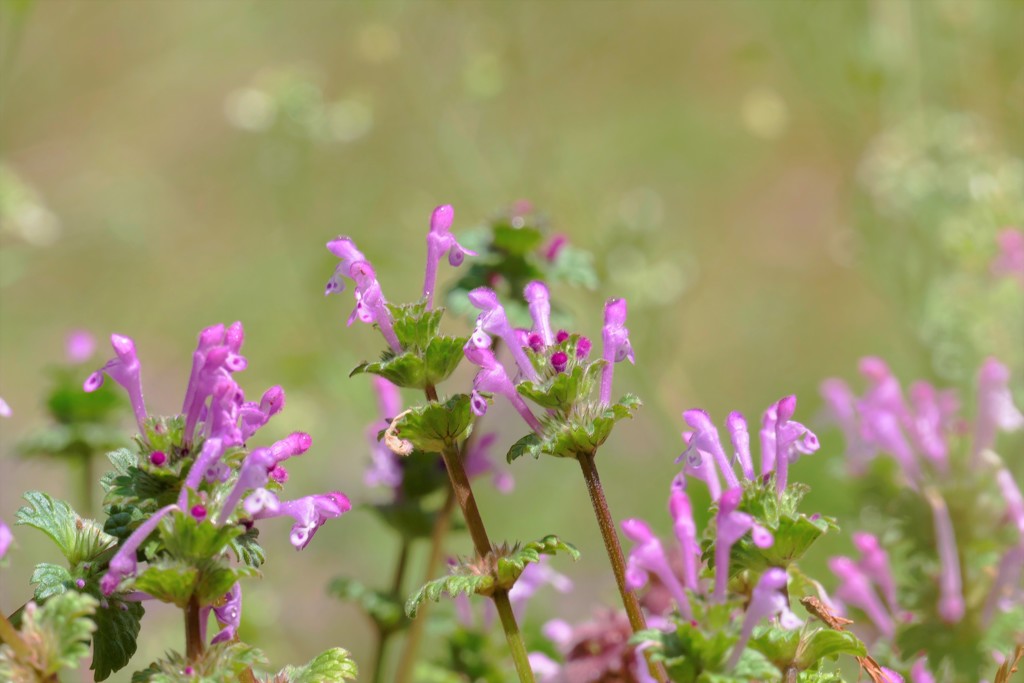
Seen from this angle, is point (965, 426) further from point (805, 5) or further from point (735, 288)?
point (735, 288)

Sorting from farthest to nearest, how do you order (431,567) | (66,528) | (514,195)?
(514,195)
(431,567)
(66,528)

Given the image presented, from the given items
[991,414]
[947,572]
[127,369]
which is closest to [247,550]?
[127,369]

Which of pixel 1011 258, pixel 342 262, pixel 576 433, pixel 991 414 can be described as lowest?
pixel 576 433

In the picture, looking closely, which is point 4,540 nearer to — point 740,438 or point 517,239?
point 740,438

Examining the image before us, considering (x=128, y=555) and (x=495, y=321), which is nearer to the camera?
(x=128, y=555)

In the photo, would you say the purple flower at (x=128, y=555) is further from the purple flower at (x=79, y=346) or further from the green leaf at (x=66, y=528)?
the purple flower at (x=79, y=346)

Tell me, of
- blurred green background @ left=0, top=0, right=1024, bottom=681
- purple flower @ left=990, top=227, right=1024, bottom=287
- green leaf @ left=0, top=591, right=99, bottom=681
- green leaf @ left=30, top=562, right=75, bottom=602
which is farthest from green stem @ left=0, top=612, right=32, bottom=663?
purple flower @ left=990, top=227, right=1024, bottom=287

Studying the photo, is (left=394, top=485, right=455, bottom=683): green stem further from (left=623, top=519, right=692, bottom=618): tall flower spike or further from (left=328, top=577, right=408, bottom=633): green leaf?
(left=623, top=519, right=692, bottom=618): tall flower spike
